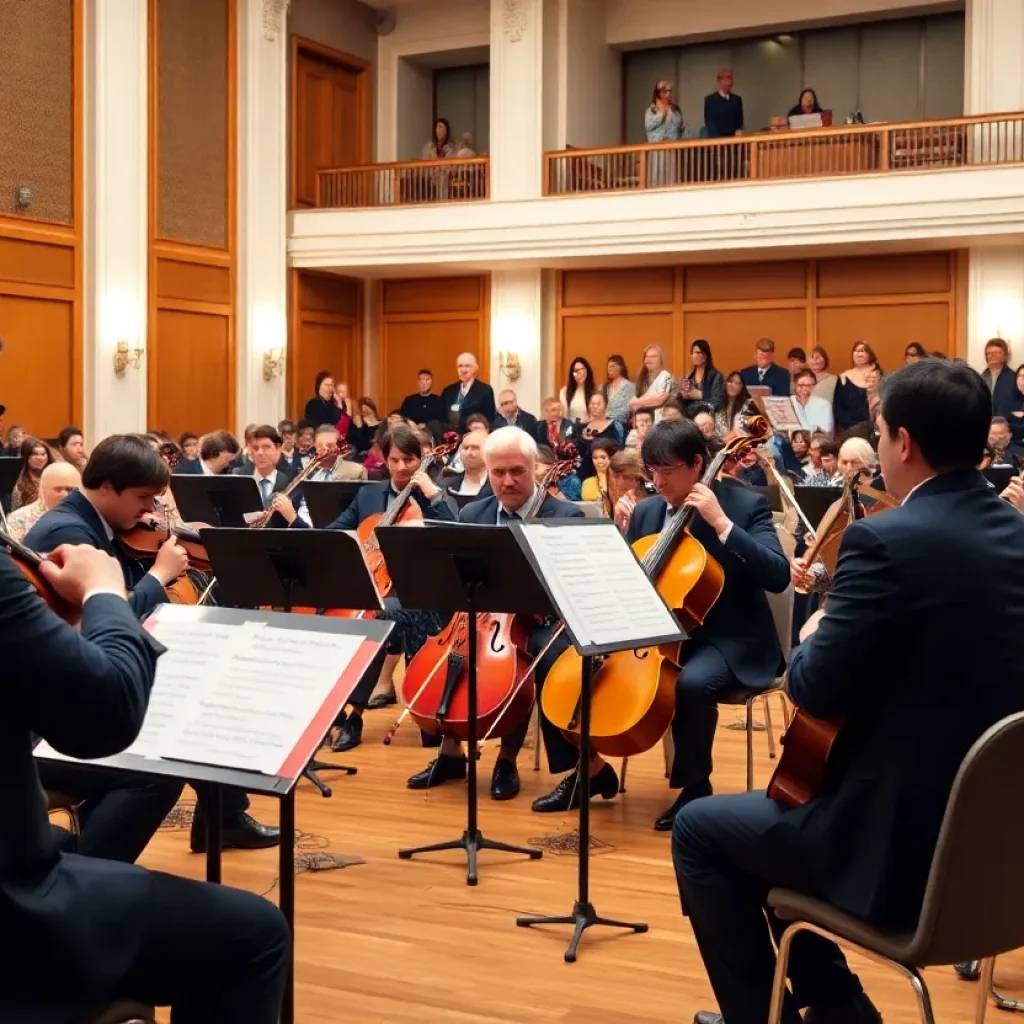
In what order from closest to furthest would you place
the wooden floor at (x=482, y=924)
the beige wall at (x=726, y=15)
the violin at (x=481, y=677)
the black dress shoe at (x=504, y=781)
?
the wooden floor at (x=482, y=924) → the violin at (x=481, y=677) → the black dress shoe at (x=504, y=781) → the beige wall at (x=726, y=15)

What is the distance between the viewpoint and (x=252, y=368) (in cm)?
1466

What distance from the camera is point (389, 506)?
580 centimetres

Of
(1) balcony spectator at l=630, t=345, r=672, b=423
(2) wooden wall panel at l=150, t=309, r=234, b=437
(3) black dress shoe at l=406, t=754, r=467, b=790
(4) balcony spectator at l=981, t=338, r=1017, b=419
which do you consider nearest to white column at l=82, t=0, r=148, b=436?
(2) wooden wall panel at l=150, t=309, r=234, b=437

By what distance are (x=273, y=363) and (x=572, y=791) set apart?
10.6 metres

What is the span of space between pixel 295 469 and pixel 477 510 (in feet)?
18.1

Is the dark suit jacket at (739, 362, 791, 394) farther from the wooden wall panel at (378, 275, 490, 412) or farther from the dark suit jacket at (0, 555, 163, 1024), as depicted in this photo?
the dark suit jacket at (0, 555, 163, 1024)

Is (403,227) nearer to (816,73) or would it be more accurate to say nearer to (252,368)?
(252,368)

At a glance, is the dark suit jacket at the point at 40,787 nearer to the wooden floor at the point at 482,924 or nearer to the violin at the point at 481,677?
the wooden floor at the point at 482,924

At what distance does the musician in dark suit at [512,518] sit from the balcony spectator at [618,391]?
7154 mm

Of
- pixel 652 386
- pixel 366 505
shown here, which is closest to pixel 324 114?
pixel 652 386

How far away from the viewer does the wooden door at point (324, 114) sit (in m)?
15.4

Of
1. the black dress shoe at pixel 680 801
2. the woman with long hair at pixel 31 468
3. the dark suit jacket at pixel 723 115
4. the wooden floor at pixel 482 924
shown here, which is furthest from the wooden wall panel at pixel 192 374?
the black dress shoe at pixel 680 801

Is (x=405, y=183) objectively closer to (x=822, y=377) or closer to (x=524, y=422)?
(x=524, y=422)

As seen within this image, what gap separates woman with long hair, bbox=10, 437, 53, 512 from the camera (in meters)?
8.04
